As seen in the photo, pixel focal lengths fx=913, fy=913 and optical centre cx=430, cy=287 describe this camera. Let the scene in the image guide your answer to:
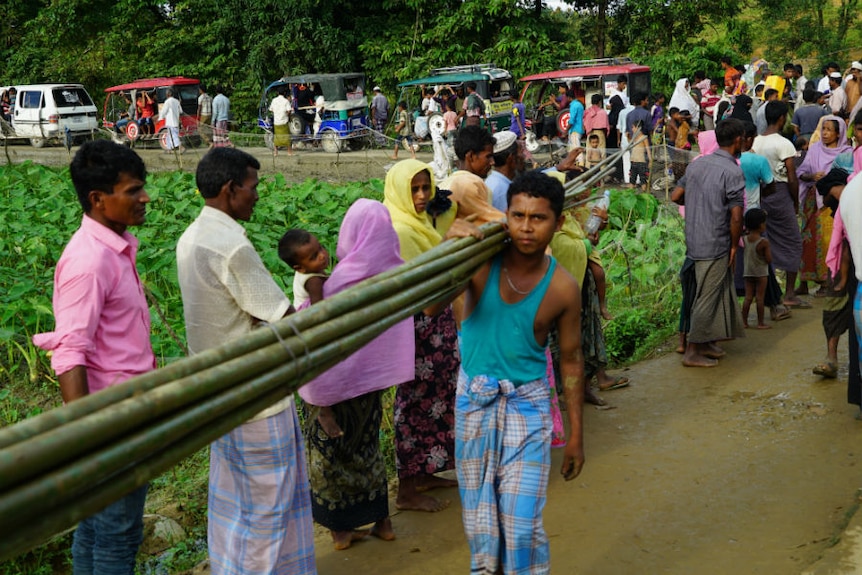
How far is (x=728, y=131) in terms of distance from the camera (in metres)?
5.89

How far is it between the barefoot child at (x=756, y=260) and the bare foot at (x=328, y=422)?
13.5ft

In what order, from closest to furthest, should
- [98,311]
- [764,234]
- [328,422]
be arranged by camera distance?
[98,311]
[328,422]
[764,234]

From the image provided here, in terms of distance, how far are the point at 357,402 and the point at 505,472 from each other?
1.02m

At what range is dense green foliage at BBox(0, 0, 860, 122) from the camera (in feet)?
76.0

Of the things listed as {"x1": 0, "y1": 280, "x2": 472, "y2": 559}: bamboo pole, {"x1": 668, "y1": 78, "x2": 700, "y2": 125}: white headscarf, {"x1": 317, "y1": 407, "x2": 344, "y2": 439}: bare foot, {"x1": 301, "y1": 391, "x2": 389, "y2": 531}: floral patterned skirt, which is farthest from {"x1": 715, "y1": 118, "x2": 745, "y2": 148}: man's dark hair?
{"x1": 668, "y1": 78, "x2": 700, "y2": 125}: white headscarf

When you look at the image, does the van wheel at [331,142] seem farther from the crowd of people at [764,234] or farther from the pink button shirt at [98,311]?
the pink button shirt at [98,311]

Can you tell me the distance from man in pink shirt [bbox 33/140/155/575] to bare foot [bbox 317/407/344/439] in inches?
33.6

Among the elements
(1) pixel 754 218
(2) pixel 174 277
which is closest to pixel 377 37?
(2) pixel 174 277

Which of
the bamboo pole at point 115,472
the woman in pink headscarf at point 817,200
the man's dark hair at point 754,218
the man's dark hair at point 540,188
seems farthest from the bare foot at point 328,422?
the woman in pink headscarf at point 817,200

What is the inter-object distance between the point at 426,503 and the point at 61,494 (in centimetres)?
290

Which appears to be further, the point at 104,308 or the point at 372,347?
the point at 372,347

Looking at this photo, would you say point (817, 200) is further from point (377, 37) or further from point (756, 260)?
point (377, 37)

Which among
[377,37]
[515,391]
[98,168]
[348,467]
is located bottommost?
[348,467]

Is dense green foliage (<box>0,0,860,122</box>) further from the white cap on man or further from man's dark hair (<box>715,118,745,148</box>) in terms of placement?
the white cap on man
